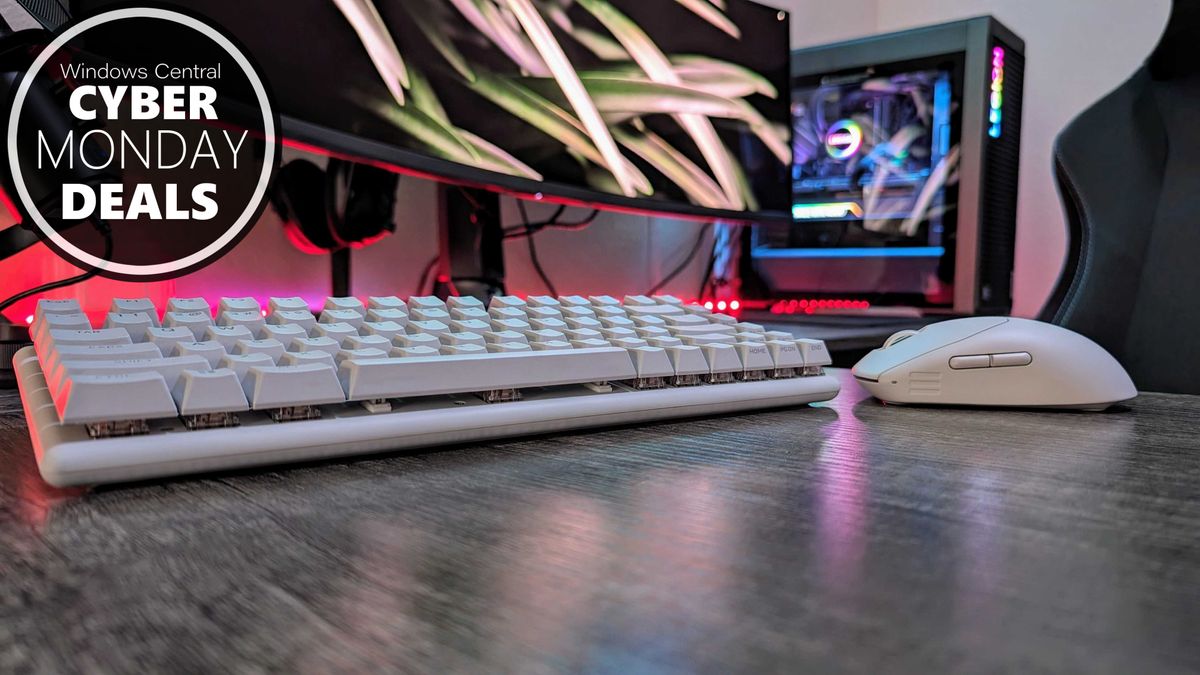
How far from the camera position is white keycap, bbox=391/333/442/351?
1.34 ft

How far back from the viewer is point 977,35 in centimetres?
108

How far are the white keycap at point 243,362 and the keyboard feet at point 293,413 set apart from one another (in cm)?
2

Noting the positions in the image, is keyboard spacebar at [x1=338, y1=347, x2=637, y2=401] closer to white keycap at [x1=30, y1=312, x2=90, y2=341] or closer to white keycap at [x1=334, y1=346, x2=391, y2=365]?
white keycap at [x1=334, y1=346, x2=391, y2=365]

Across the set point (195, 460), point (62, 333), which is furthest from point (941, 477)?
point (62, 333)

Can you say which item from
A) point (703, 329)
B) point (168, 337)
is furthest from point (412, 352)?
point (703, 329)

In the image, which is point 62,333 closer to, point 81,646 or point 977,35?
point 81,646

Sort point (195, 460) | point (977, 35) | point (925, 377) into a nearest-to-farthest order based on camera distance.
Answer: point (195, 460), point (925, 377), point (977, 35)

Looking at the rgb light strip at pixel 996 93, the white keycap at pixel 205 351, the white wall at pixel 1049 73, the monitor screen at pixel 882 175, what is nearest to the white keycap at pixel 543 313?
the white keycap at pixel 205 351

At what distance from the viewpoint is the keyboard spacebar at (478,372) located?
1.18 ft

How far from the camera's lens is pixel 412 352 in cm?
39

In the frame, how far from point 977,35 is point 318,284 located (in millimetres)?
967

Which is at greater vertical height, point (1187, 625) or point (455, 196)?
point (455, 196)

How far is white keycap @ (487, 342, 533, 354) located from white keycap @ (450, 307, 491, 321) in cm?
7

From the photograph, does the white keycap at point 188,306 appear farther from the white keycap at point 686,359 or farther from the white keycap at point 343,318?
the white keycap at point 686,359
